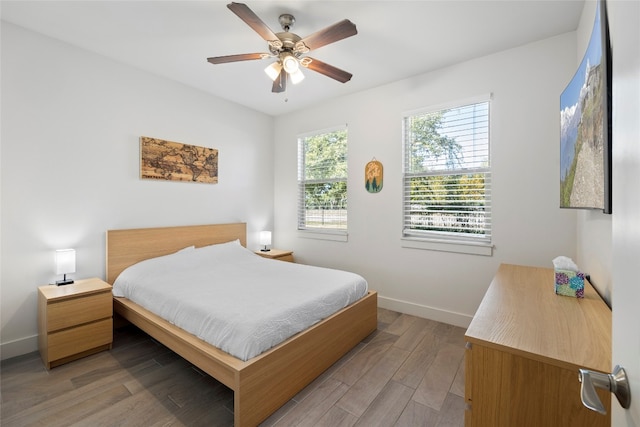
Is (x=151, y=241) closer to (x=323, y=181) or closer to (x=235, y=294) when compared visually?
(x=235, y=294)

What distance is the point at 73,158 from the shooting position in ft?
8.83

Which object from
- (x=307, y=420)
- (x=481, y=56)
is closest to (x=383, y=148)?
(x=481, y=56)

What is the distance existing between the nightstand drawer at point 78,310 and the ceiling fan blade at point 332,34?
2.69 m

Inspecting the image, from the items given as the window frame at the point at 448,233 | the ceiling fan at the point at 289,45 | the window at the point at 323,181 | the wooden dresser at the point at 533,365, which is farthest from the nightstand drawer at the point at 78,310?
the window frame at the point at 448,233

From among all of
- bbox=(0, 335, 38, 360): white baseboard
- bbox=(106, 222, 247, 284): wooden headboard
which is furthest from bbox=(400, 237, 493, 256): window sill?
bbox=(0, 335, 38, 360): white baseboard

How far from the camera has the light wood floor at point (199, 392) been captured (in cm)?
173

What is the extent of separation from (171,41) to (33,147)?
1525mm

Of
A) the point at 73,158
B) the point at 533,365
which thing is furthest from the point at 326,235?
the point at 533,365

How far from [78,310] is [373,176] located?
→ 3200 mm

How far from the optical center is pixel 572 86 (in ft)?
6.18

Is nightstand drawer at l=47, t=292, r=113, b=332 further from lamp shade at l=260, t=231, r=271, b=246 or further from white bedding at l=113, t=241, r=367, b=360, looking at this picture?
lamp shade at l=260, t=231, r=271, b=246

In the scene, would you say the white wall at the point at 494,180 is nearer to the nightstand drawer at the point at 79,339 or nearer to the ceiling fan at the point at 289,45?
the ceiling fan at the point at 289,45

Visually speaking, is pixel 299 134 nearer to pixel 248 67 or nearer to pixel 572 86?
pixel 248 67

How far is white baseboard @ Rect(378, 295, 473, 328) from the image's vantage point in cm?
297
